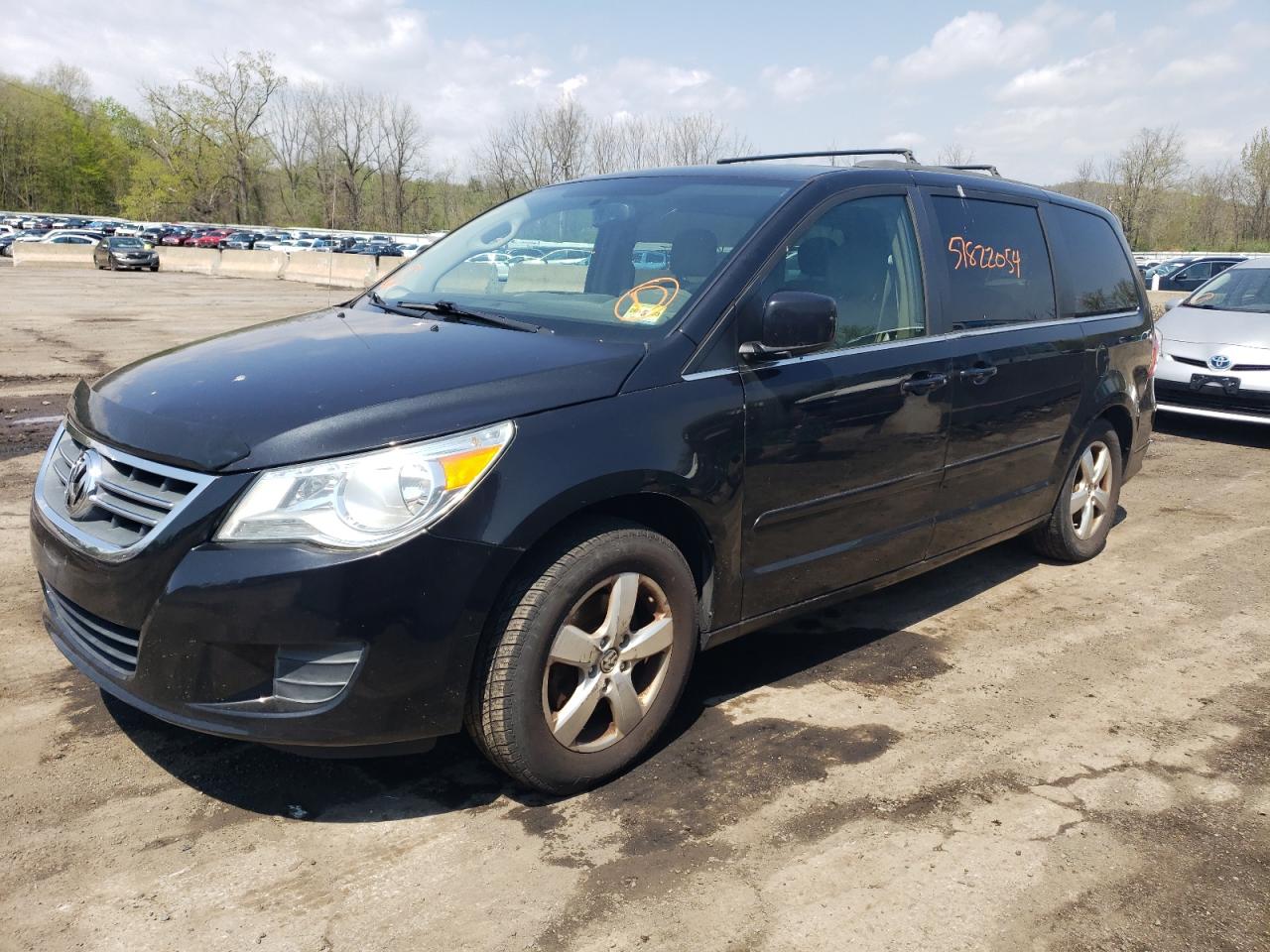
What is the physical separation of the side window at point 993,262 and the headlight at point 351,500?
7.98 ft

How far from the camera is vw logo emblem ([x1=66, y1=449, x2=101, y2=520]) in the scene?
9.30 feet

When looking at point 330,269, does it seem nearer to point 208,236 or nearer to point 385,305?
point 385,305

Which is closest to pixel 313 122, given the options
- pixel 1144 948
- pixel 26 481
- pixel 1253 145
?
pixel 1253 145

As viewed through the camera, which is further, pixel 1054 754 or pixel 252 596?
pixel 1054 754

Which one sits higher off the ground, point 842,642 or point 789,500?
point 789,500

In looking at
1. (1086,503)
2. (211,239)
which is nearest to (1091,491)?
(1086,503)

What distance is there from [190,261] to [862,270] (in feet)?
141

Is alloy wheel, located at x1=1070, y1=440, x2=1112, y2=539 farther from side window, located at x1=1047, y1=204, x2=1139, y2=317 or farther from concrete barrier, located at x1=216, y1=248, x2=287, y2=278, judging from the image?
concrete barrier, located at x1=216, y1=248, x2=287, y2=278

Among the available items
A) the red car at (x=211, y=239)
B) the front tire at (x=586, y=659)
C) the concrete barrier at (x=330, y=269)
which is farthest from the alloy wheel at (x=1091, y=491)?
the red car at (x=211, y=239)

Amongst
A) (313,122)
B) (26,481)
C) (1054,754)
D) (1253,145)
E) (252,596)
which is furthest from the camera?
(313,122)

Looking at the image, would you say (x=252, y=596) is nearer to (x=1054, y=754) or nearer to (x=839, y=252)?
(x=839, y=252)

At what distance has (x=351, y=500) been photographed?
2.54 metres

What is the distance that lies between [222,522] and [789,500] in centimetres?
179

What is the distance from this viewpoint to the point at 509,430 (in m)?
2.72
